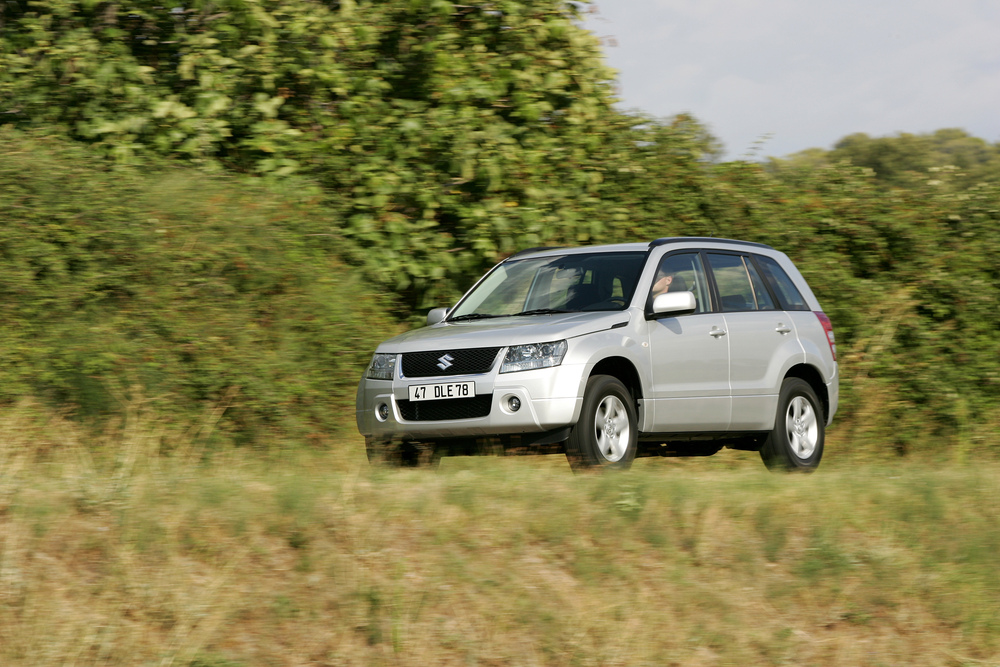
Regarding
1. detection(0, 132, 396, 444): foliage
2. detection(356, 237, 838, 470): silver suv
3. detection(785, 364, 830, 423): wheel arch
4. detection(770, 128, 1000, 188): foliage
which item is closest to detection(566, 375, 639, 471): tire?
detection(356, 237, 838, 470): silver suv

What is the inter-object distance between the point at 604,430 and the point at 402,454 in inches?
57.5

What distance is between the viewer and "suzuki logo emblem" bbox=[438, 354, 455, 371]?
776cm

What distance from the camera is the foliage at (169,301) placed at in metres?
9.16

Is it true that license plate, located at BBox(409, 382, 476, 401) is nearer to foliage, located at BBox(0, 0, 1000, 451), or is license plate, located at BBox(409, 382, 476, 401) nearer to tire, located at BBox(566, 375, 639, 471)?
tire, located at BBox(566, 375, 639, 471)

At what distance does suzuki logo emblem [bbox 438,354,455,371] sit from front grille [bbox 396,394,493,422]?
8.9 inches

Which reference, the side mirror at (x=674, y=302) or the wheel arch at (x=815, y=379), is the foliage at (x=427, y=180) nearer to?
the wheel arch at (x=815, y=379)

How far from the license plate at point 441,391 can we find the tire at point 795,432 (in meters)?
2.87

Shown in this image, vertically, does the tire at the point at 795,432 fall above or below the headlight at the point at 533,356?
below

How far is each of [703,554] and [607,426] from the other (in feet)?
5.03

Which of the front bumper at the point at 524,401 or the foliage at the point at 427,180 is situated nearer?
the front bumper at the point at 524,401

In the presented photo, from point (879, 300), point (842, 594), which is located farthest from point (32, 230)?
point (879, 300)

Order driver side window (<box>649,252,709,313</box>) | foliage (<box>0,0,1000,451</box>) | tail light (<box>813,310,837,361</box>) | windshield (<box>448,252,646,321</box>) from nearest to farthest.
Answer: windshield (<box>448,252,646,321</box>)
driver side window (<box>649,252,709,313</box>)
tail light (<box>813,310,837,361</box>)
foliage (<box>0,0,1000,451</box>)

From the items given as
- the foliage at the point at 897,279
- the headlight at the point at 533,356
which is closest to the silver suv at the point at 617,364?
the headlight at the point at 533,356

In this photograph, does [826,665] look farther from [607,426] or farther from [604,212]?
[604,212]
